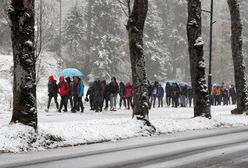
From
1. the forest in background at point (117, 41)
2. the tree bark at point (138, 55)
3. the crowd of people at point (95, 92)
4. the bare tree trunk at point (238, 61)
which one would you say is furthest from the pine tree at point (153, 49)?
the tree bark at point (138, 55)

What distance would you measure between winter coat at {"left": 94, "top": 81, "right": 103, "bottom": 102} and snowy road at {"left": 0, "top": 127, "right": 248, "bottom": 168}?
431 inches

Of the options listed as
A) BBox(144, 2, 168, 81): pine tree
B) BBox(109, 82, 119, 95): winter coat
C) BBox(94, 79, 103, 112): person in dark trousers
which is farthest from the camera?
BBox(144, 2, 168, 81): pine tree

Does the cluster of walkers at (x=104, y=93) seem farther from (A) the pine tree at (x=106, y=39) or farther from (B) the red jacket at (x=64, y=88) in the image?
(A) the pine tree at (x=106, y=39)

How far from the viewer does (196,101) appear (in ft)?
63.3

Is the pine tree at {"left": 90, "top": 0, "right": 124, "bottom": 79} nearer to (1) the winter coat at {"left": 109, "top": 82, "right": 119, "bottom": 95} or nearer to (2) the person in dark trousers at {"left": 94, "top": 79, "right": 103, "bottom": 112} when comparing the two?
(1) the winter coat at {"left": 109, "top": 82, "right": 119, "bottom": 95}

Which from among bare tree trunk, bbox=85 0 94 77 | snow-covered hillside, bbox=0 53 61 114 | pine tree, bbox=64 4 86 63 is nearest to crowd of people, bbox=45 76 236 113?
snow-covered hillside, bbox=0 53 61 114

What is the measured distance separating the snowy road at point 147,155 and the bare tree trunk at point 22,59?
137 cm

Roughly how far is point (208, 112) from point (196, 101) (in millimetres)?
676

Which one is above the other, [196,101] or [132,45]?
[132,45]

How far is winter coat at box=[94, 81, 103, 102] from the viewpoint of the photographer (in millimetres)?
25484

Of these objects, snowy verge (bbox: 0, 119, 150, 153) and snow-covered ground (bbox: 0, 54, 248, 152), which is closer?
snowy verge (bbox: 0, 119, 150, 153)

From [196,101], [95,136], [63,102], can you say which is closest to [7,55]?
[63,102]

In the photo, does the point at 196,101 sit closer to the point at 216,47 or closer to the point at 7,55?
the point at 7,55

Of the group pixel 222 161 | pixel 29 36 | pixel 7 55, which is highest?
pixel 7 55
